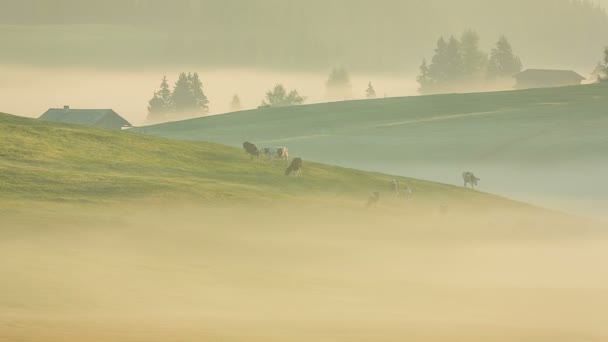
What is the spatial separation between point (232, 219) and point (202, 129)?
10667 cm

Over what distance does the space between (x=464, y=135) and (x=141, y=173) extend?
68678 millimetres

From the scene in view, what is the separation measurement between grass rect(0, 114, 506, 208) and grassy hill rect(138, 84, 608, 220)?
1699cm

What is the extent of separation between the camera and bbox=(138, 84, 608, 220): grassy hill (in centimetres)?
9662

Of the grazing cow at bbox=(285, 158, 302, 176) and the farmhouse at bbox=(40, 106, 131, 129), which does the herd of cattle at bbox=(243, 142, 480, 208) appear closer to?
the grazing cow at bbox=(285, 158, 302, 176)

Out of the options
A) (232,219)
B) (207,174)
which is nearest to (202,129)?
(207,174)

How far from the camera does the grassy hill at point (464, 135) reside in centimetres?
9662

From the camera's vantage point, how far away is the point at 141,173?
60188mm

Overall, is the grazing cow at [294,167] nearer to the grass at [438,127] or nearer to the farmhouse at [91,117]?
the grass at [438,127]

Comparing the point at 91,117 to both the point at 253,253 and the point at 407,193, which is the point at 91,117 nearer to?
the point at 407,193

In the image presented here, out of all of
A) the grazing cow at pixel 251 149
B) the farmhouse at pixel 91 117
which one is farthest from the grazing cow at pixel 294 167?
the farmhouse at pixel 91 117

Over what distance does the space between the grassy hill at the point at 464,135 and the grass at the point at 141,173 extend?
1699cm

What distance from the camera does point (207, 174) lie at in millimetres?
63312

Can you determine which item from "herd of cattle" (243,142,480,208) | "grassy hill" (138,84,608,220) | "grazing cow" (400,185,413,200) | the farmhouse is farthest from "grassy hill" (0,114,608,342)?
the farmhouse

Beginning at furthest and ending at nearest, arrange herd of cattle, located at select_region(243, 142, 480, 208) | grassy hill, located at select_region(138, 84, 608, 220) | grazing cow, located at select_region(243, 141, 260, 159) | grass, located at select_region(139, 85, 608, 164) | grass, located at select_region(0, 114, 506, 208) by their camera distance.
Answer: grass, located at select_region(139, 85, 608, 164) < grassy hill, located at select_region(138, 84, 608, 220) < grazing cow, located at select_region(243, 141, 260, 159) < herd of cattle, located at select_region(243, 142, 480, 208) < grass, located at select_region(0, 114, 506, 208)
